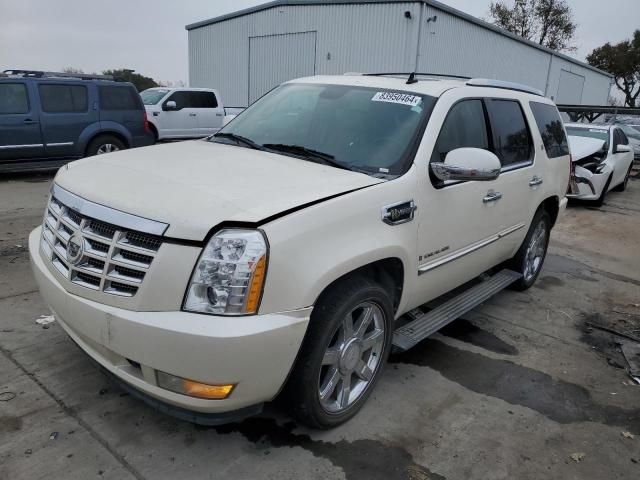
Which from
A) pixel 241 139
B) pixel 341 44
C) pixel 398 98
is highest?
pixel 341 44

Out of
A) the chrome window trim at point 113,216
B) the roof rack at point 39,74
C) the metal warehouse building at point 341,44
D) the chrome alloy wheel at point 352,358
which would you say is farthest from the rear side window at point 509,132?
the metal warehouse building at point 341,44

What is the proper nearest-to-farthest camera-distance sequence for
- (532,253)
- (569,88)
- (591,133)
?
(532,253) → (591,133) → (569,88)

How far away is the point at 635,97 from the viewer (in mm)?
50688

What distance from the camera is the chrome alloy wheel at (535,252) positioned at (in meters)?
5.09

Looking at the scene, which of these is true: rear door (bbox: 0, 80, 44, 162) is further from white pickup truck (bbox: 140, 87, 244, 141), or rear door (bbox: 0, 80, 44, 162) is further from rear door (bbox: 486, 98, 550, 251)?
rear door (bbox: 486, 98, 550, 251)

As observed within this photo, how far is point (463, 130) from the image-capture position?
3643 mm

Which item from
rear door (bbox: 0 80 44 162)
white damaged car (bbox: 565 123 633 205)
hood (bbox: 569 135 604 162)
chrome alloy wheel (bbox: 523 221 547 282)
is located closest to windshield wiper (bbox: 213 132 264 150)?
chrome alloy wheel (bbox: 523 221 547 282)

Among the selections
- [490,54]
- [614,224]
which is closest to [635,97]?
[490,54]

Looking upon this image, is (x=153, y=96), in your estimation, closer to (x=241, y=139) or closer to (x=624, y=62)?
(x=241, y=139)

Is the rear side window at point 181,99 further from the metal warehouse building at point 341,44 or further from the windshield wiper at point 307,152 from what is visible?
the windshield wiper at point 307,152

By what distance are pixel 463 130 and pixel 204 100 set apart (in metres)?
12.6

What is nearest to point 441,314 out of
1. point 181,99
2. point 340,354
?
point 340,354

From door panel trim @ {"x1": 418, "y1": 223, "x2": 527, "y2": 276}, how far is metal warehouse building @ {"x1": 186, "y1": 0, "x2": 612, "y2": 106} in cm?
1559

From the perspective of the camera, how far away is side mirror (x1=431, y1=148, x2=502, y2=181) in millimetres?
3020
